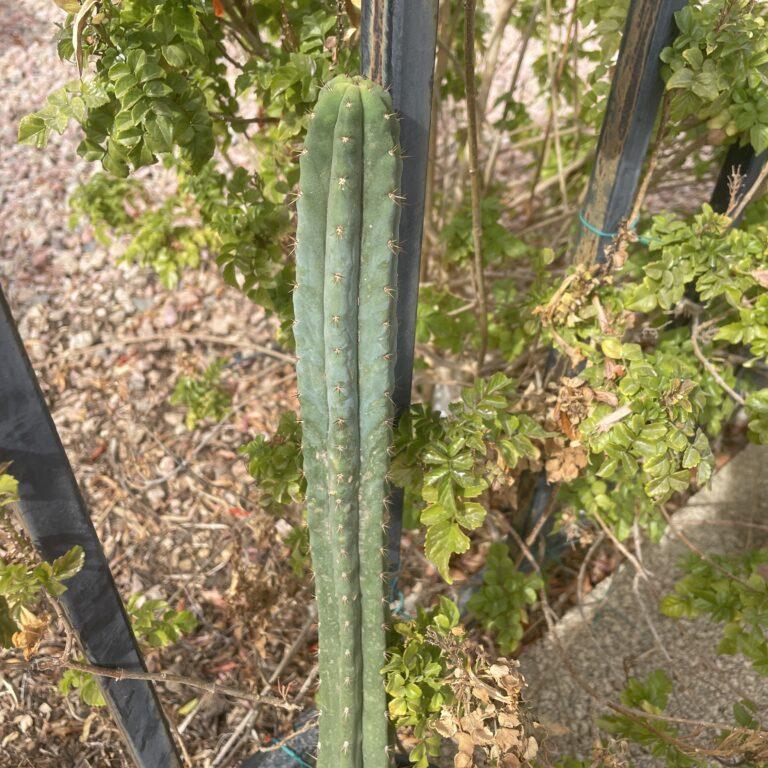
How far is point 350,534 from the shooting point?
1524 millimetres

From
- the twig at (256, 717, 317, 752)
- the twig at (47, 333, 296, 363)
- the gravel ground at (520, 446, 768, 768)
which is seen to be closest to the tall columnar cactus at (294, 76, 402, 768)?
the twig at (256, 717, 317, 752)

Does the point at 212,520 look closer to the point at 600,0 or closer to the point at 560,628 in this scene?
the point at 560,628

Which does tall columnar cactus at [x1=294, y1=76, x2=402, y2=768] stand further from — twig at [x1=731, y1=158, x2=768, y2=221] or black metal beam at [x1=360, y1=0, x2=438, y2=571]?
twig at [x1=731, y1=158, x2=768, y2=221]

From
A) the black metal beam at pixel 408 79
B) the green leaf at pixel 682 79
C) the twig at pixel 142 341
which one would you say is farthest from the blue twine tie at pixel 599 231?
the twig at pixel 142 341

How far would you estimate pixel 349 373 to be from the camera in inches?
53.5

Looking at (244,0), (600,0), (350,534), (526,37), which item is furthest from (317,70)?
(526,37)

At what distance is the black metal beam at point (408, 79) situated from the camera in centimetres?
117

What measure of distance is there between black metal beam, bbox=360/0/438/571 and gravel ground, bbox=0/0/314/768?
1264mm

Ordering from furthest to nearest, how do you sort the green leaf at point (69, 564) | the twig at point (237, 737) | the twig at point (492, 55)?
the twig at point (492, 55)
the twig at point (237, 737)
the green leaf at point (69, 564)

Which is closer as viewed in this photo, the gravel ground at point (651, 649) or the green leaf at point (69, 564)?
the green leaf at point (69, 564)

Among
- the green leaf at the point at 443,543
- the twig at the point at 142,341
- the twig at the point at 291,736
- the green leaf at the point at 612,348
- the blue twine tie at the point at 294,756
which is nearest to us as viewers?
the green leaf at the point at 443,543

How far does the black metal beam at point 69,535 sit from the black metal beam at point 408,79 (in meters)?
0.67

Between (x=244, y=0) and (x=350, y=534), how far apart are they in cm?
125

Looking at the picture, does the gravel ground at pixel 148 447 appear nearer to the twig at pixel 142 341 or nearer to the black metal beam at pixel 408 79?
the twig at pixel 142 341
